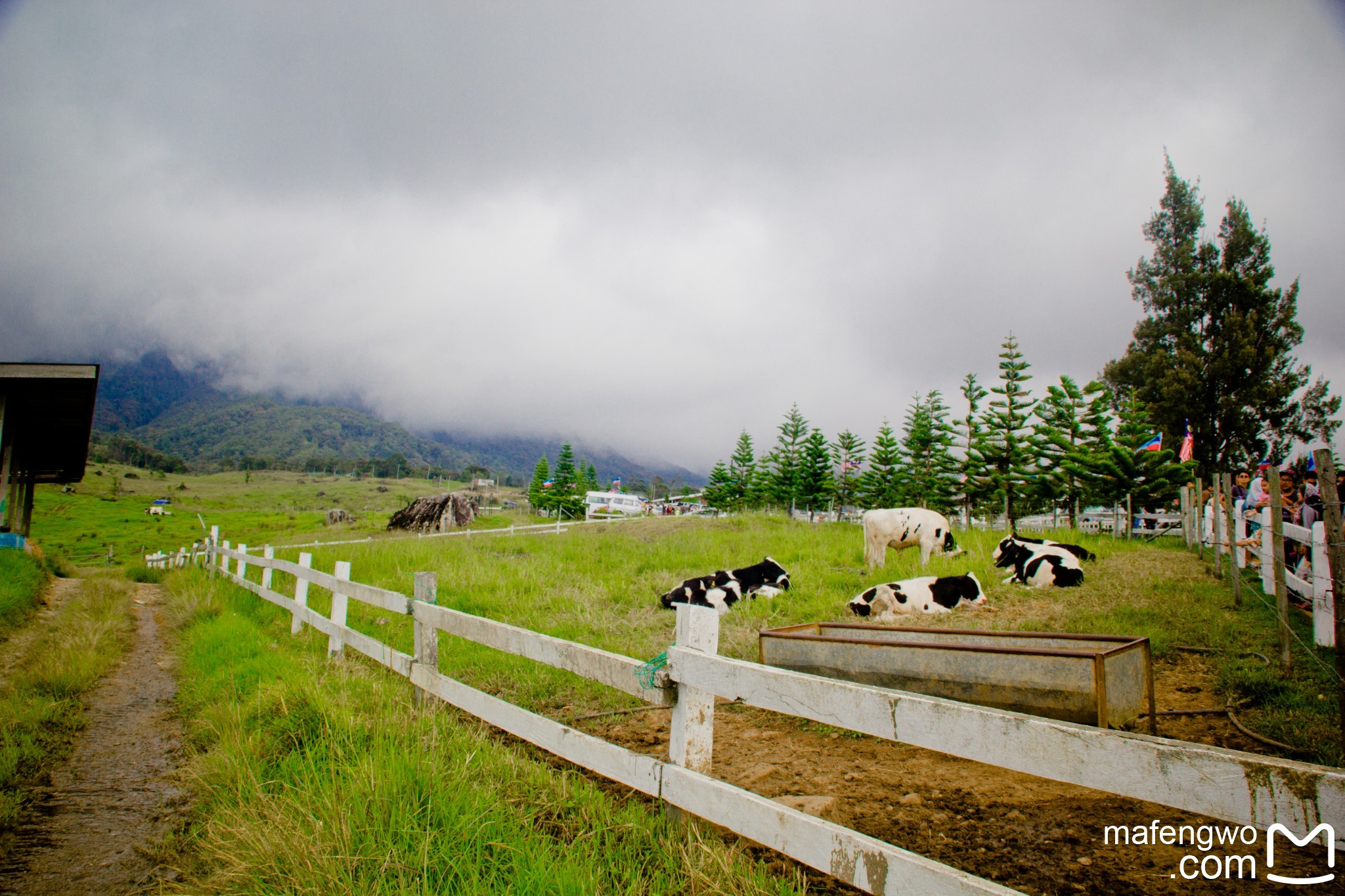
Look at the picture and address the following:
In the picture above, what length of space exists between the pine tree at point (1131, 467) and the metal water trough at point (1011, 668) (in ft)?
61.9

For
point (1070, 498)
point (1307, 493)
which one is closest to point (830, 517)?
point (1070, 498)

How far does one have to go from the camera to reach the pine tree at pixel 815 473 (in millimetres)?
39844

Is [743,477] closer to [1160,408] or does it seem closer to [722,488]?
[722,488]

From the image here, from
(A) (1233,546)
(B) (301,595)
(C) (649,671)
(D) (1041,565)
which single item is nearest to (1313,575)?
(A) (1233,546)

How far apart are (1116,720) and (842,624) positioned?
199 cm

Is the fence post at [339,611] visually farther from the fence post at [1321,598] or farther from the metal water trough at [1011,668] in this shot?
the fence post at [1321,598]

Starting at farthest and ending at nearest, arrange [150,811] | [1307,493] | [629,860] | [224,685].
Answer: [1307,493]
[224,685]
[150,811]
[629,860]

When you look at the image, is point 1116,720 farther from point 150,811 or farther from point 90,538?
point 90,538

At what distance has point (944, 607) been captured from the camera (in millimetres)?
7281

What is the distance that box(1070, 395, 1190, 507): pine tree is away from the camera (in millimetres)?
19625

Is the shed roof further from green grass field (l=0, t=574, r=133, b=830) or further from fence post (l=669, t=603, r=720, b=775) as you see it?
fence post (l=669, t=603, r=720, b=775)

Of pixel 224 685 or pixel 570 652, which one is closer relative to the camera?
pixel 570 652

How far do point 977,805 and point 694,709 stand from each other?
158 cm

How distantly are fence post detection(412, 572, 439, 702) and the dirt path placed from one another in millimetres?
1389
